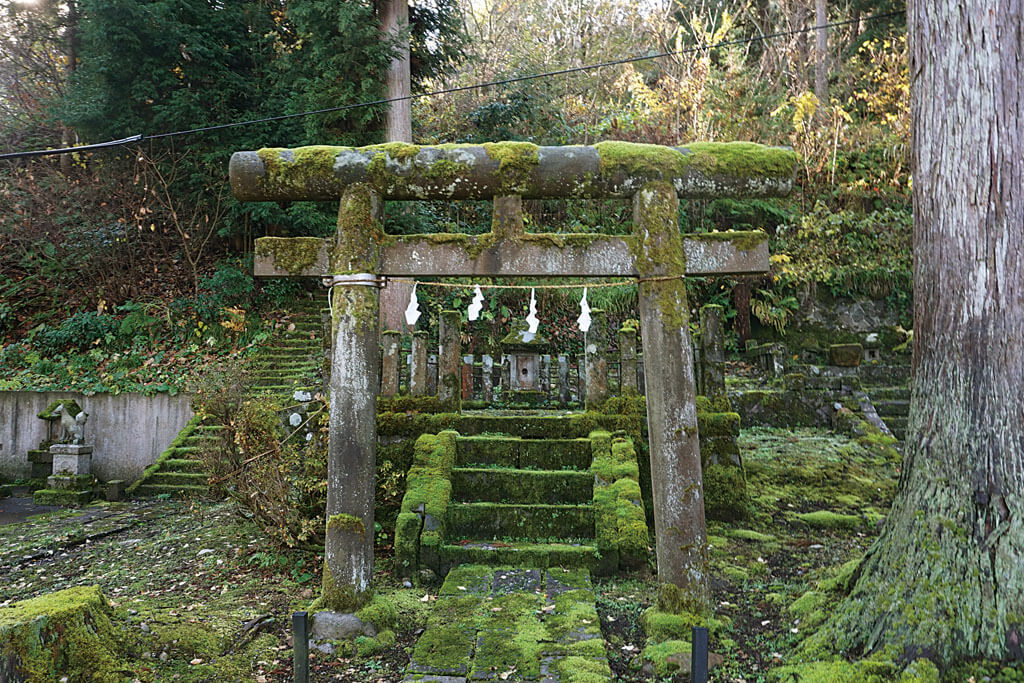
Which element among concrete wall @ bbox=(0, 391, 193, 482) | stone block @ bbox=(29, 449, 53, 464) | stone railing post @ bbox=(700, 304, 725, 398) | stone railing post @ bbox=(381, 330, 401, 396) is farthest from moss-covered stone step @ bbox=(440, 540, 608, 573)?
stone block @ bbox=(29, 449, 53, 464)

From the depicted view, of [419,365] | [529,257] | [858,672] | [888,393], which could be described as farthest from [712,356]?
[888,393]

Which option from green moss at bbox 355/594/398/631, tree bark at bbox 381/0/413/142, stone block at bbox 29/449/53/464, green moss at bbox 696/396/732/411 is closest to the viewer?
green moss at bbox 355/594/398/631

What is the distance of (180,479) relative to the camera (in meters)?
10.7

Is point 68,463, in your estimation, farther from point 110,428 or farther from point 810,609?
point 810,609

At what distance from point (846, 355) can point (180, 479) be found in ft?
41.5

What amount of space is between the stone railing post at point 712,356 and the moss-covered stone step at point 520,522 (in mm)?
2495

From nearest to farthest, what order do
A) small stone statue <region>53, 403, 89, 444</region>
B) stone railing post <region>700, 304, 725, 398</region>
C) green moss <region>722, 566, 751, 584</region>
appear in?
green moss <region>722, 566, 751, 584</region> → stone railing post <region>700, 304, 725, 398</region> → small stone statue <region>53, 403, 89, 444</region>

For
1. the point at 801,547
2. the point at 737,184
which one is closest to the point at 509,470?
the point at 801,547

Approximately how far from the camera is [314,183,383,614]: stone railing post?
491cm

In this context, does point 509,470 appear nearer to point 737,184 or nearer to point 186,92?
point 737,184

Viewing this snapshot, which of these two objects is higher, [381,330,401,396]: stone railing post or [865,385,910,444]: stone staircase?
[381,330,401,396]: stone railing post

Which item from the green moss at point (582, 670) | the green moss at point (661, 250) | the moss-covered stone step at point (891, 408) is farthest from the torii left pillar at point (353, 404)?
the moss-covered stone step at point (891, 408)

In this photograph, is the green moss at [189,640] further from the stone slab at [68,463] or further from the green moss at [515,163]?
the stone slab at [68,463]

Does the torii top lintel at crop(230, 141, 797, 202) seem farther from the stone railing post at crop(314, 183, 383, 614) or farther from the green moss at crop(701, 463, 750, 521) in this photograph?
the green moss at crop(701, 463, 750, 521)
